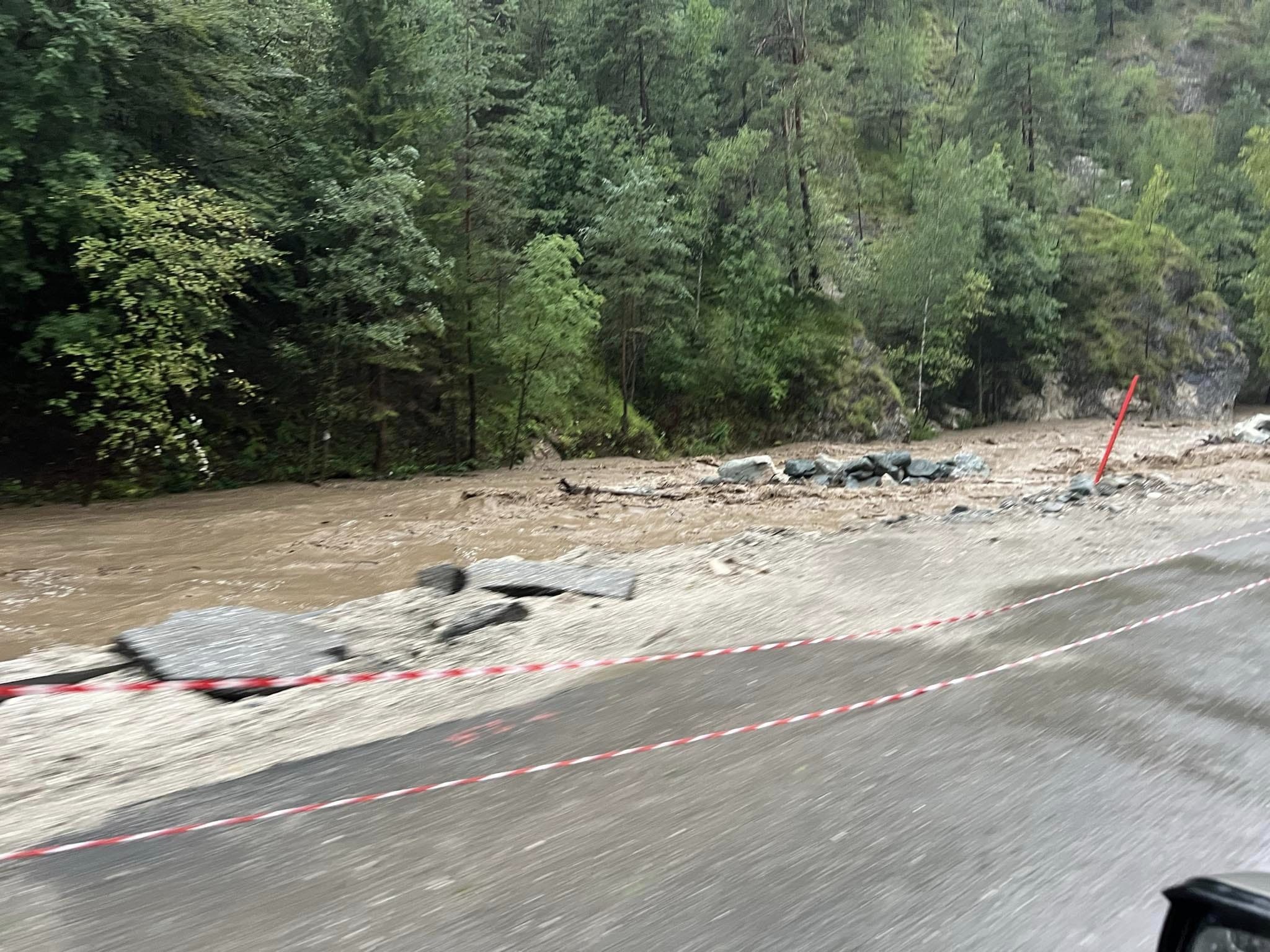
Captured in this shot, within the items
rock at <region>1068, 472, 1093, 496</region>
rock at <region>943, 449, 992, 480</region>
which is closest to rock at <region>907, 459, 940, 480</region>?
rock at <region>943, 449, 992, 480</region>

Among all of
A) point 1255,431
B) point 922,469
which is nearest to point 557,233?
point 922,469

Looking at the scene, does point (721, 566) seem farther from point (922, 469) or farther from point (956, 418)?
point (956, 418)

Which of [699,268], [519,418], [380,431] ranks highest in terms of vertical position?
[699,268]

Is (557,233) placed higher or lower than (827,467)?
higher

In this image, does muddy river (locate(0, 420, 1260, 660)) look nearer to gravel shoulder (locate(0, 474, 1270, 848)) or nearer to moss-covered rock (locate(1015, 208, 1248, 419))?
gravel shoulder (locate(0, 474, 1270, 848))

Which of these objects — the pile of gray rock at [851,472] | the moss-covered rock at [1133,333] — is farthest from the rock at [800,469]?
the moss-covered rock at [1133,333]

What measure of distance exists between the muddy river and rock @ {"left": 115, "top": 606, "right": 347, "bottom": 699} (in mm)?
2053

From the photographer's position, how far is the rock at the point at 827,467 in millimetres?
20688

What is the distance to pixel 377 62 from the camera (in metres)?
22.3

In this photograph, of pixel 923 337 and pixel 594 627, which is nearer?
pixel 594 627

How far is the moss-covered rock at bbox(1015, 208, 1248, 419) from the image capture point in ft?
137

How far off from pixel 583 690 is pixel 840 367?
29.7 m

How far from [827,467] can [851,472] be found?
65cm

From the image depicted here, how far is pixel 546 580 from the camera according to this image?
8969 mm
